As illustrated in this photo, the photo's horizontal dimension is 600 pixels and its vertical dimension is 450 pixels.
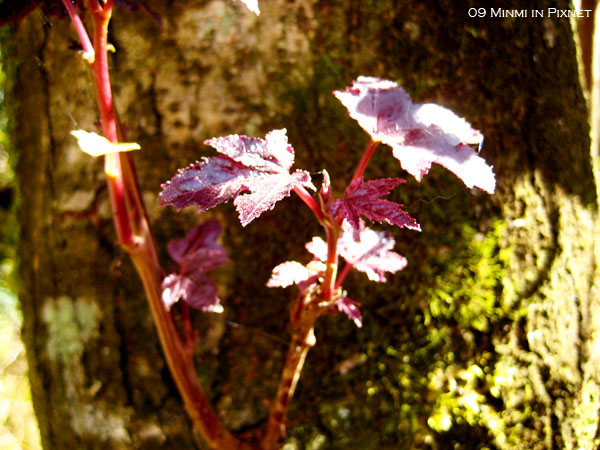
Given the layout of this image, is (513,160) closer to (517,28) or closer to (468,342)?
(517,28)

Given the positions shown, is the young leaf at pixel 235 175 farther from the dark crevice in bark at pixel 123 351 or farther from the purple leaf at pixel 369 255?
the dark crevice in bark at pixel 123 351

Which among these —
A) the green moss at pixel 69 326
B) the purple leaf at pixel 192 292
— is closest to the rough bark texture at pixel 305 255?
the green moss at pixel 69 326

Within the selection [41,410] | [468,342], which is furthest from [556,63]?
[41,410]

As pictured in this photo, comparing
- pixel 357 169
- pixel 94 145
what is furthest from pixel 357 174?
pixel 94 145

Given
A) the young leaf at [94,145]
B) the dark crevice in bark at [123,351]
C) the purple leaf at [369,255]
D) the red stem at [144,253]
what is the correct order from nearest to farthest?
the young leaf at [94,145] < the red stem at [144,253] < the purple leaf at [369,255] < the dark crevice in bark at [123,351]

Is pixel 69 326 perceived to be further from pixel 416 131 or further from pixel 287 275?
pixel 416 131

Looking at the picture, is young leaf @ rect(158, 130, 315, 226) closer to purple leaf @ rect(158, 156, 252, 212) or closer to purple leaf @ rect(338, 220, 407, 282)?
purple leaf @ rect(158, 156, 252, 212)

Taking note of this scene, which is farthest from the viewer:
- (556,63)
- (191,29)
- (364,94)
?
(556,63)

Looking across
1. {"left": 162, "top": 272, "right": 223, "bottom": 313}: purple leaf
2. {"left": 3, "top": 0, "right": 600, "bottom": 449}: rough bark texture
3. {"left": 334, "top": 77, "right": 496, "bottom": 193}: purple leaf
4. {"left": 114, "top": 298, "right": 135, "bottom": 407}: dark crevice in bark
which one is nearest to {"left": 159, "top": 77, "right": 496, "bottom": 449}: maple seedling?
{"left": 334, "top": 77, "right": 496, "bottom": 193}: purple leaf
